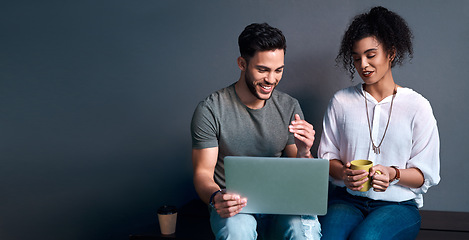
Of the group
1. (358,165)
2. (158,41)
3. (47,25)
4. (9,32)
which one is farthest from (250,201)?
(9,32)

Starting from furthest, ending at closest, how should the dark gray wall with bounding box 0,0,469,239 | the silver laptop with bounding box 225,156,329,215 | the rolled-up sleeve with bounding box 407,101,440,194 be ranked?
the dark gray wall with bounding box 0,0,469,239
the rolled-up sleeve with bounding box 407,101,440,194
the silver laptop with bounding box 225,156,329,215

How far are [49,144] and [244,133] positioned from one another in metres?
1.55

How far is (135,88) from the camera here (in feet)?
8.48

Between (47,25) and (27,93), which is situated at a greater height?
(47,25)

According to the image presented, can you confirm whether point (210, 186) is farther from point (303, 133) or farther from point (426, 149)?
point (426, 149)

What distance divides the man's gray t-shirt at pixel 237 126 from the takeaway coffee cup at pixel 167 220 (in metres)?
0.27

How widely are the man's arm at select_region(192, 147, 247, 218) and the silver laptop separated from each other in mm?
34

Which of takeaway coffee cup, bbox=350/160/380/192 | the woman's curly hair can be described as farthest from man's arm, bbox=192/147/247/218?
the woman's curly hair

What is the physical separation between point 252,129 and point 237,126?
76 mm

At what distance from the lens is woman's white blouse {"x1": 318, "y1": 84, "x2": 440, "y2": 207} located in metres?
1.81

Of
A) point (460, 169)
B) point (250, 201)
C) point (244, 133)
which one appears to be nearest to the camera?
point (250, 201)

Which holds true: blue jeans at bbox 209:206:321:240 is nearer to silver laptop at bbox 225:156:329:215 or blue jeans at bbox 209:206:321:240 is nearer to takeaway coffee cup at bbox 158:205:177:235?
silver laptop at bbox 225:156:329:215

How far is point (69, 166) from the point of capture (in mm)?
2754

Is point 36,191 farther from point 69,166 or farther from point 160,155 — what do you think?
point 160,155
